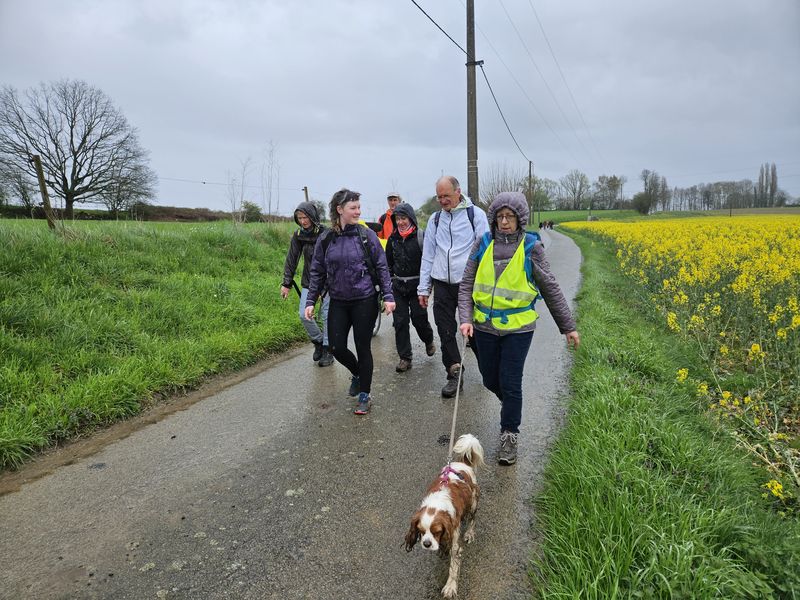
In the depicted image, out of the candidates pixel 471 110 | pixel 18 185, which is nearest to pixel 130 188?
pixel 18 185

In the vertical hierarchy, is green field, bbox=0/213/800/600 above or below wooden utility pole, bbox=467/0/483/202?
below

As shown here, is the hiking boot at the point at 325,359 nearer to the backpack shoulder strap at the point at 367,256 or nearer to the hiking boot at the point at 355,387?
the hiking boot at the point at 355,387

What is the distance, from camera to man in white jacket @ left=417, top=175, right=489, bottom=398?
4.62 meters

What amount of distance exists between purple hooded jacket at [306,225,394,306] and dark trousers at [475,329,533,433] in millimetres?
1109

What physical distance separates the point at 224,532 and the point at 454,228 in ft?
10.8

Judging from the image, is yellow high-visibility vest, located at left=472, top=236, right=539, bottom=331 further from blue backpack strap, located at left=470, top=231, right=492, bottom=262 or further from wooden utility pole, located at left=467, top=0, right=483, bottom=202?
wooden utility pole, located at left=467, top=0, right=483, bottom=202

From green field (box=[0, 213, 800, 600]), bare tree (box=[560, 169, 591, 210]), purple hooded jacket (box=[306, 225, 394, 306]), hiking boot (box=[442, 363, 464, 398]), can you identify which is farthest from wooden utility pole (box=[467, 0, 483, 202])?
bare tree (box=[560, 169, 591, 210])

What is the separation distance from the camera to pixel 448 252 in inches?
185

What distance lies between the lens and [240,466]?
3.47 m

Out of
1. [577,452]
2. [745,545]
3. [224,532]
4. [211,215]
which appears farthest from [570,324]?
[211,215]

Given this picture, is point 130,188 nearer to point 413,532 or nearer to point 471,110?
point 471,110

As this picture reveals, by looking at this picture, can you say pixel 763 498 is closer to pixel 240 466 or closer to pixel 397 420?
pixel 397 420

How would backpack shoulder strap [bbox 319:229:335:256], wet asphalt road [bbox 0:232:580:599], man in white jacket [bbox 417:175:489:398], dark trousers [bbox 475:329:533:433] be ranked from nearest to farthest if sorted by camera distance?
wet asphalt road [bbox 0:232:580:599] < dark trousers [bbox 475:329:533:433] < backpack shoulder strap [bbox 319:229:335:256] < man in white jacket [bbox 417:175:489:398]

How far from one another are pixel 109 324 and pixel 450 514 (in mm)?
4927
